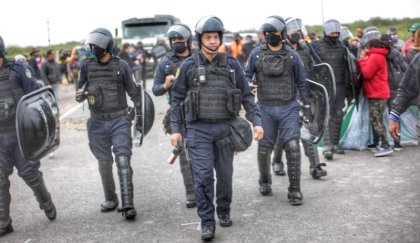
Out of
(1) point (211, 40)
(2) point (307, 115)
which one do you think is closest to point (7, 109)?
(1) point (211, 40)

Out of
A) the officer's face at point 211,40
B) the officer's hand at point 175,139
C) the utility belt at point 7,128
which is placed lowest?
the officer's hand at point 175,139

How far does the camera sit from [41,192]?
5941 millimetres

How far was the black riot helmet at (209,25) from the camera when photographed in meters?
5.15

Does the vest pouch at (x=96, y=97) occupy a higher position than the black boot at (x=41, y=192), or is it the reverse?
the vest pouch at (x=96, y=97)

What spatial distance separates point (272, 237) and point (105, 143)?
2040mm

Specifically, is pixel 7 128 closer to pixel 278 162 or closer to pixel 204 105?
pixel 204 105

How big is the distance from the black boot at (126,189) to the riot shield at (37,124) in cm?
66

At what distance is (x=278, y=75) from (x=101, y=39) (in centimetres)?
182

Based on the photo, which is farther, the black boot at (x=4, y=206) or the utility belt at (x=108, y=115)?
the utility belt at (x=108, y=115)

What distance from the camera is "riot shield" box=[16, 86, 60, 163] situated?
17.3 feet

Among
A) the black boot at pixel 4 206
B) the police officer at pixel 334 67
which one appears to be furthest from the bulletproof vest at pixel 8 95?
the police officer at pixel 334 67

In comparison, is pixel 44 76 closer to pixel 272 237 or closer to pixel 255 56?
pixel 255 56

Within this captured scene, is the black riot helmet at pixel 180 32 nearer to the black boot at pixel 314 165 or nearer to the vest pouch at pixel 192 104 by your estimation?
the vest pouch at pixel 192 104

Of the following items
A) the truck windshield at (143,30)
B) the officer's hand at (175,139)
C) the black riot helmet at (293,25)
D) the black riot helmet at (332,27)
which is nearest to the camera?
the officer's hand at (175,139)
